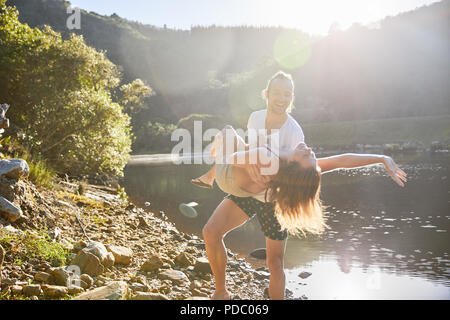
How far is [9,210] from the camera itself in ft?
14.7

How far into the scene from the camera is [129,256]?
16.0 feet

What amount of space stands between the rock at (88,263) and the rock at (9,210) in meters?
1.08

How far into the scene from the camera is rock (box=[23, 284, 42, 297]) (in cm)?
330

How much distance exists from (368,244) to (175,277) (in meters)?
5.24

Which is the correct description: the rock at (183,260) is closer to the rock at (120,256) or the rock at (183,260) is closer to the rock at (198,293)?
the rock at (120,256)

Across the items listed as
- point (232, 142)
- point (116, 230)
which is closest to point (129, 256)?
point (116, 230)

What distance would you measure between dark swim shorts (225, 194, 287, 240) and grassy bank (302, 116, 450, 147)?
57074 millimetres

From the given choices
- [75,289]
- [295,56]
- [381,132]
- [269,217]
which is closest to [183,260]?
[75,289]

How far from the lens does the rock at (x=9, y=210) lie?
4.45 metres

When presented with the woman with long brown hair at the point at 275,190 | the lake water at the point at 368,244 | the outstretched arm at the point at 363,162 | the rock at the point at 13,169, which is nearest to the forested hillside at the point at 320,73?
the lake water at the point at 368,244

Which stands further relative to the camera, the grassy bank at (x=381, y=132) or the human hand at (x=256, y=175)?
the grassy bank at (x=381, y=132)

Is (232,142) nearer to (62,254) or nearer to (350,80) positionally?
(62,254)

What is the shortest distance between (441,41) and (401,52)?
11.9m

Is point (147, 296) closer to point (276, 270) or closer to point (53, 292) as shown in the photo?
point (53, 292)
